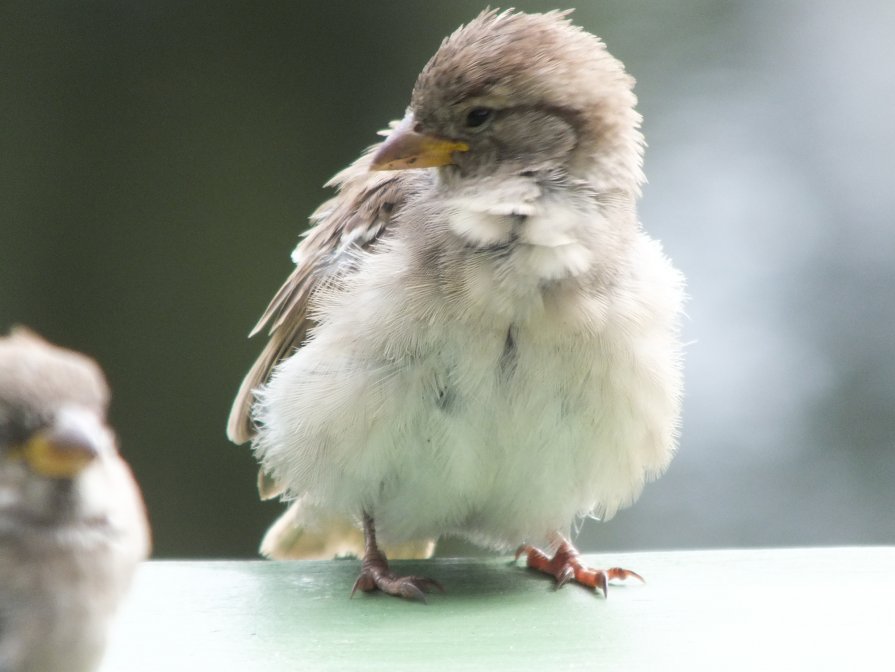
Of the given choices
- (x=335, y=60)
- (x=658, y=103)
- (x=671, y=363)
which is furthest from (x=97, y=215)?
(x=671, y=363)

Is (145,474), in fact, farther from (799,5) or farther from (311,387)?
(799,5)

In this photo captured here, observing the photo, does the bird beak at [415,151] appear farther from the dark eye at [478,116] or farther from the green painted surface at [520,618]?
the green painted surface at [520,618]

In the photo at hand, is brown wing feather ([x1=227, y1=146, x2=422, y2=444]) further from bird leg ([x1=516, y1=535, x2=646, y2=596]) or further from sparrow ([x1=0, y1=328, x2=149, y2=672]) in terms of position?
sparrow ([x1=0, y1=328, x2=149, y2=672])

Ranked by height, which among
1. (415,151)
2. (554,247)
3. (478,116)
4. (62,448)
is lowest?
(62,448)

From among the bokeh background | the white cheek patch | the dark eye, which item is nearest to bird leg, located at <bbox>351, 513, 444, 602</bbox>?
the white cheek patch

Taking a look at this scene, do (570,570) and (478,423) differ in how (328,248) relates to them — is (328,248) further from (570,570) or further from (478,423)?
(570,570)

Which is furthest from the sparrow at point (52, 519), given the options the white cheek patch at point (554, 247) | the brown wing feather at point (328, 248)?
the brown wing feather at point (328, 248)

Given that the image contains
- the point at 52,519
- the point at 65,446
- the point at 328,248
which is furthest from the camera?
the point at 328,248

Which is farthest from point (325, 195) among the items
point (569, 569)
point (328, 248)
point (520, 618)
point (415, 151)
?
point (520, 618)
